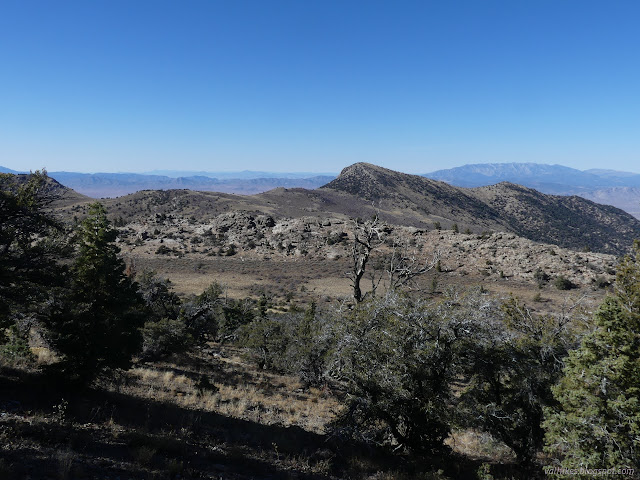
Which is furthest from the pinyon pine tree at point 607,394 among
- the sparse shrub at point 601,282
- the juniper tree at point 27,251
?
the sparse shrub at point 601,282

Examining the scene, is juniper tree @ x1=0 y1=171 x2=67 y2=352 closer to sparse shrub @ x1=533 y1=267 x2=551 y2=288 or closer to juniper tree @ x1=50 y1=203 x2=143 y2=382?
juniper tree @ x1=50 y1=203 x2=143 y2=382

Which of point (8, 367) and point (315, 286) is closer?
point (8, 367)

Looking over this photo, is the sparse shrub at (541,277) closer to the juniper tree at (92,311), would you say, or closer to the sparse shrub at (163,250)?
the juniper tree at (92,311)

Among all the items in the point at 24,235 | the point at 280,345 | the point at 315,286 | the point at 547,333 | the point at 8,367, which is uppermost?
the point at 24,235

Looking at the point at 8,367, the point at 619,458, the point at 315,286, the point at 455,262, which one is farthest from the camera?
the point at 455,262

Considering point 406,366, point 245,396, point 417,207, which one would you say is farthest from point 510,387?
point 417,207

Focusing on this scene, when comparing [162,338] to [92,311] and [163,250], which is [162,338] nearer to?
[92,311]

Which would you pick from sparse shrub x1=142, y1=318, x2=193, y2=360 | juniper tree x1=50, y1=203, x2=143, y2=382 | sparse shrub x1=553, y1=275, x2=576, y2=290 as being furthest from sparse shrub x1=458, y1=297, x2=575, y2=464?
sparse shrub x1=553, y1=275, x2=576, y2=290

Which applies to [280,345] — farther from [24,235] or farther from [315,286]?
[315,286]

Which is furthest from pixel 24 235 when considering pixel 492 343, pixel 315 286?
pixel 315 286

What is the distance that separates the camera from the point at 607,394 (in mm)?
6867

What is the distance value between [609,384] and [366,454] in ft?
19.7

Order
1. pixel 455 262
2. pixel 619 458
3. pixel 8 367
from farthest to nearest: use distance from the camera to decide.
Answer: pixel 455 262 < pixel 8 367 < pixel 619 458

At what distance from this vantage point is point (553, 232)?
137 meters
